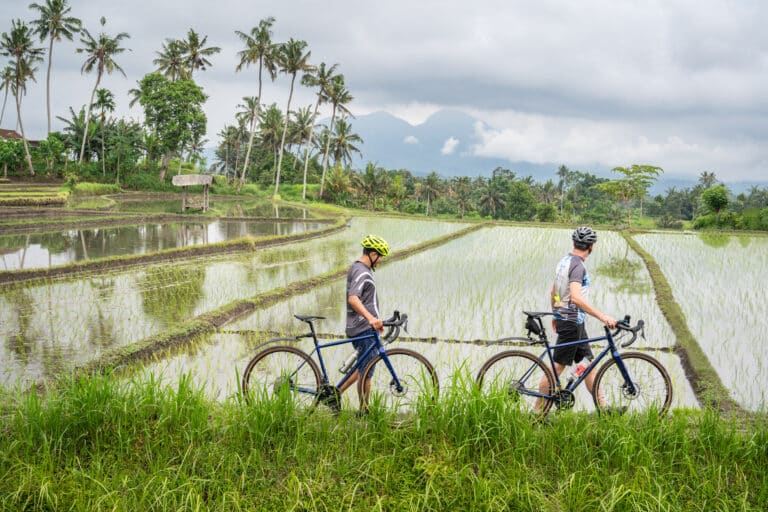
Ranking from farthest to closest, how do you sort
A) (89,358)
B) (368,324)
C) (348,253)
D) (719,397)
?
(348,253) < (89,358) < (719,397) < (368,324)

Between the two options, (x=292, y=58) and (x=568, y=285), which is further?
(x=292, y=58)

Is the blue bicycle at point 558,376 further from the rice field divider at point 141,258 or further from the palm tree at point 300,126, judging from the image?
the palm tree at point 300,126

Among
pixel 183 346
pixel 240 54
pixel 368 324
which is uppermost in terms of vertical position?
pixel 240 54

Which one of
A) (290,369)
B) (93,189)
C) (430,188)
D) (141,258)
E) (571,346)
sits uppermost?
(430,188)

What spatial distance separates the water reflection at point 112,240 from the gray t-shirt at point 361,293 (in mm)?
9403

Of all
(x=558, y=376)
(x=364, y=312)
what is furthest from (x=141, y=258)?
(x=558, y=376)

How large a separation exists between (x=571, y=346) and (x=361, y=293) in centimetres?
160

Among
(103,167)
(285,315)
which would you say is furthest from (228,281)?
(103,167)

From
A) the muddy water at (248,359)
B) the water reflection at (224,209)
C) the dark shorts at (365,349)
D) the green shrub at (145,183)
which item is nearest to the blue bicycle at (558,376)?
the muddy water at (248,359)

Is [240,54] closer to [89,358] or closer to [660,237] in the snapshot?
[660,237]

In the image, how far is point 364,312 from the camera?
3895mm

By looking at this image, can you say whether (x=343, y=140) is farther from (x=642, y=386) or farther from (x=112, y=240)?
(x=642, y=386)

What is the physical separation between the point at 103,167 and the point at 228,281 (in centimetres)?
2837

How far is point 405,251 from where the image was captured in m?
14.9
